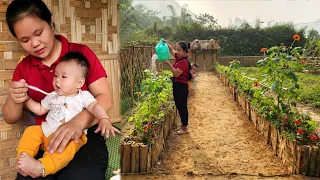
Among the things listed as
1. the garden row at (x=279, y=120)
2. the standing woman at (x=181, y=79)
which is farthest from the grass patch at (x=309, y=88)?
the standing woman at (x=181, y=79)

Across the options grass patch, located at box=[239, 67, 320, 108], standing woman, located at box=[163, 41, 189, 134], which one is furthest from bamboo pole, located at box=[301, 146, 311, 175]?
standing woman, located at box=[163, 41, 189, 134]

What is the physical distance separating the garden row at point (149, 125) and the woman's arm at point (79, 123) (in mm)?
1095

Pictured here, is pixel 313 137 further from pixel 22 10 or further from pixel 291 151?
pixel 22 10

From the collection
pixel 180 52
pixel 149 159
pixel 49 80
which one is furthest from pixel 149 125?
pixel 49 80

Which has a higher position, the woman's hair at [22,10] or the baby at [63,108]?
the woman's hair at [22,10]

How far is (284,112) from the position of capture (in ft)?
8.10

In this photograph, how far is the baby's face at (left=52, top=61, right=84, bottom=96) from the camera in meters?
0.94

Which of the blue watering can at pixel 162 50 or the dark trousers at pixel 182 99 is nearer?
the blue watering can at pixel 162 50

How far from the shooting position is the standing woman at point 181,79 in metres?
2.25

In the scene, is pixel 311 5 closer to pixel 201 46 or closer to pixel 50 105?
pixel 201 46

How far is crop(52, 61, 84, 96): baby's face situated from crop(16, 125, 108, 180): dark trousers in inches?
7.9

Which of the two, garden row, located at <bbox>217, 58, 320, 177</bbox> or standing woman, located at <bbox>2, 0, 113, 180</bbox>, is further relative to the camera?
garden row, located at <bbox>217, 58, 320, 177</bbox>

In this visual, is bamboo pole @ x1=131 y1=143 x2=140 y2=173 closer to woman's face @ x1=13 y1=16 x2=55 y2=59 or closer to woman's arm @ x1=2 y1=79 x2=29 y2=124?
woman's arm @ x1=2 y1=79 x2=29 y2=124

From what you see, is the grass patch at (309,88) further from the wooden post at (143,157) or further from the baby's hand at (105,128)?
the baby's hand at (105,128)
